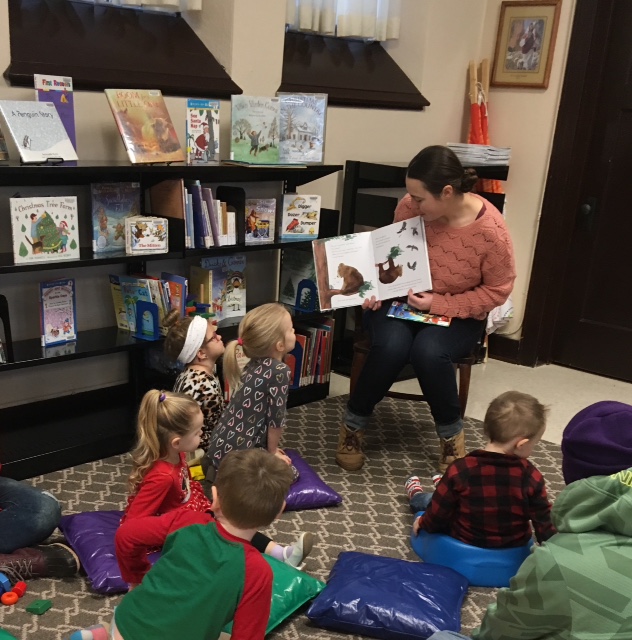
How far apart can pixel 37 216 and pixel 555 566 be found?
2013 millimetres

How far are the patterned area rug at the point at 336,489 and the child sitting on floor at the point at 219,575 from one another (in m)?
0.53

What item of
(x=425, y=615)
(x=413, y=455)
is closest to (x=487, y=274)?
(x=413, y=455)

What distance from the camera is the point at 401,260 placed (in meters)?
2.99

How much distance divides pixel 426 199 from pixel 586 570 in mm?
1778

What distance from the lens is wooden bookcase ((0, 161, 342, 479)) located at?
2.68 m

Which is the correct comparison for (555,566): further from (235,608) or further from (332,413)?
(332,413)

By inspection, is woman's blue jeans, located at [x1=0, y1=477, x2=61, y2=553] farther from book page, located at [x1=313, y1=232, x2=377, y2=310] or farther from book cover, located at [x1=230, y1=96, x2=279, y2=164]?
book cover, located at [x1=230, y1=96, x2=279, y2=164]

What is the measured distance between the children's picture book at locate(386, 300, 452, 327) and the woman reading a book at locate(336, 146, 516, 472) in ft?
0.06

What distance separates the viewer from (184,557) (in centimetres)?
150

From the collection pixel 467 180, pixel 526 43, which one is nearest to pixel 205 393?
pixel 467 180

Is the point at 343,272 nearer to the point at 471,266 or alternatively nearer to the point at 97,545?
the point at 471,266

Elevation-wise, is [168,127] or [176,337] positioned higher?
[168,127]

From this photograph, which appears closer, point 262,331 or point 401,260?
point 262,331

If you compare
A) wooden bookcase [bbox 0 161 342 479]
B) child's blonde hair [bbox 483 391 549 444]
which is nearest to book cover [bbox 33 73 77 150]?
wooden bookcase [bbox 0 161 342 479]
